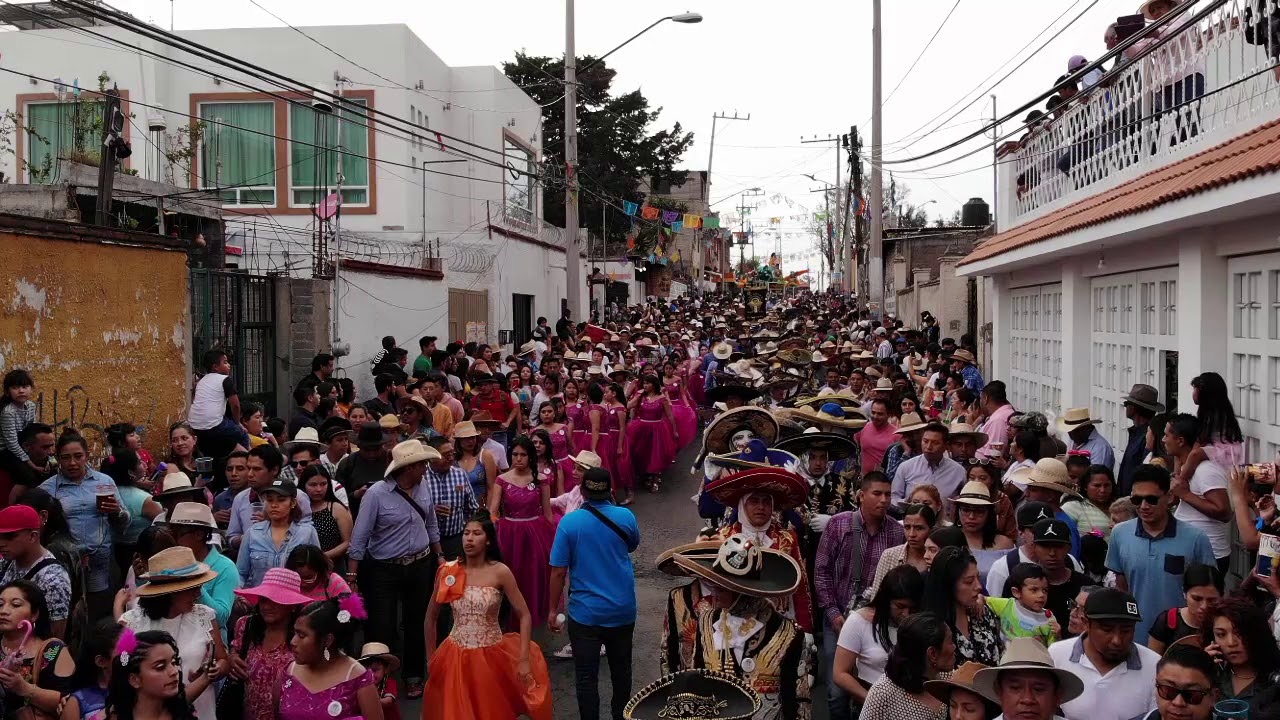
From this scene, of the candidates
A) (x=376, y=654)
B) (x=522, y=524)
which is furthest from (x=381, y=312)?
(x=376, y=654)

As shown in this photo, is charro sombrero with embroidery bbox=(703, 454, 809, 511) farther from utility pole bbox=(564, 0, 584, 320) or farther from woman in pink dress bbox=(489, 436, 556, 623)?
utility pole bbox=(564, 0, 584, 320)

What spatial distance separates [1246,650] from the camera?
4746 mm

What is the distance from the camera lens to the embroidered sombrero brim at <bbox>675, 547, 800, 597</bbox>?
5859 mm

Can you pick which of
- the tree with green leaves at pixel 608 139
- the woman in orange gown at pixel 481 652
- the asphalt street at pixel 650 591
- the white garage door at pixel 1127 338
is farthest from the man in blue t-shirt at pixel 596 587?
the tree with green leaves at pixel 608 139

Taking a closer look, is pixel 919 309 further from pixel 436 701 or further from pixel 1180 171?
pixel 436 701

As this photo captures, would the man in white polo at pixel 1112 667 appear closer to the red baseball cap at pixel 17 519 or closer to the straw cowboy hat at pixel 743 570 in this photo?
the straw cowboy hat at pixel 743 570

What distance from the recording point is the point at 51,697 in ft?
16.8

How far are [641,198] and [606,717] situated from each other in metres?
47.4

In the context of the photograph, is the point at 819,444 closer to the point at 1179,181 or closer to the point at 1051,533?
the point at 1051,533

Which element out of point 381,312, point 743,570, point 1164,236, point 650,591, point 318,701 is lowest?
point 650,591

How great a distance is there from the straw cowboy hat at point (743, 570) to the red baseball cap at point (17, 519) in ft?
10.8

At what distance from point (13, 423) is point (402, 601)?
3.43m

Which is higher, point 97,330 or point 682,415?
point 97,330

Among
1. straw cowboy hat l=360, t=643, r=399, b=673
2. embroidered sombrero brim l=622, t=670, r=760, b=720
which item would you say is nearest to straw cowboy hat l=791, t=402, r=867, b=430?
straw cowboy hat l=360, t=643, r=399, b=673
